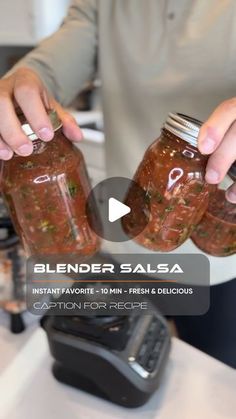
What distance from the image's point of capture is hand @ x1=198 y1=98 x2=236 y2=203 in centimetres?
35

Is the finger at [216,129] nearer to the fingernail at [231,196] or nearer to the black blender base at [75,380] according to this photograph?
the fingernail at [231,196]

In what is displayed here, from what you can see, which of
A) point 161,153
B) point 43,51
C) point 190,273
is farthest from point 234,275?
point 43,51

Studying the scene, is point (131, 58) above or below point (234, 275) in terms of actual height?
above

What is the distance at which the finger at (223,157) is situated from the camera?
35cm

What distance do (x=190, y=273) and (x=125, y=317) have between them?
0.11 m

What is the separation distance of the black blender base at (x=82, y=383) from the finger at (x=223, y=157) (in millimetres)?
332

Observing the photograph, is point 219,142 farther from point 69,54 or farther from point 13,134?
point 69,54

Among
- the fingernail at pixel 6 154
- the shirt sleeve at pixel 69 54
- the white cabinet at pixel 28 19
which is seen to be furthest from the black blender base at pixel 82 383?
the white cabinet at pixel 28 19

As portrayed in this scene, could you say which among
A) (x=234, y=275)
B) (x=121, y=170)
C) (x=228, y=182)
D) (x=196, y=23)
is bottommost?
(x=234, y=275)

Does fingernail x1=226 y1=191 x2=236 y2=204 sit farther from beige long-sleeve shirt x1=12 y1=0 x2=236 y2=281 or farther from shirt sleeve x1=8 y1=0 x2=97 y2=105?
shirt sleeve x1=8 y1=0 x2=97 y2=105

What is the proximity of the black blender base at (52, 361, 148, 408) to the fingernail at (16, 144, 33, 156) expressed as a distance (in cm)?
32

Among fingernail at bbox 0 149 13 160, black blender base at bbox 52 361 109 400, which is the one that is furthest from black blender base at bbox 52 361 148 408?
fingernail at bbox 0 149 13 160

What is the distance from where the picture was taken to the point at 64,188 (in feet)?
1.31

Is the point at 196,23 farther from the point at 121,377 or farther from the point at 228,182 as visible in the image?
the point at 121,377
